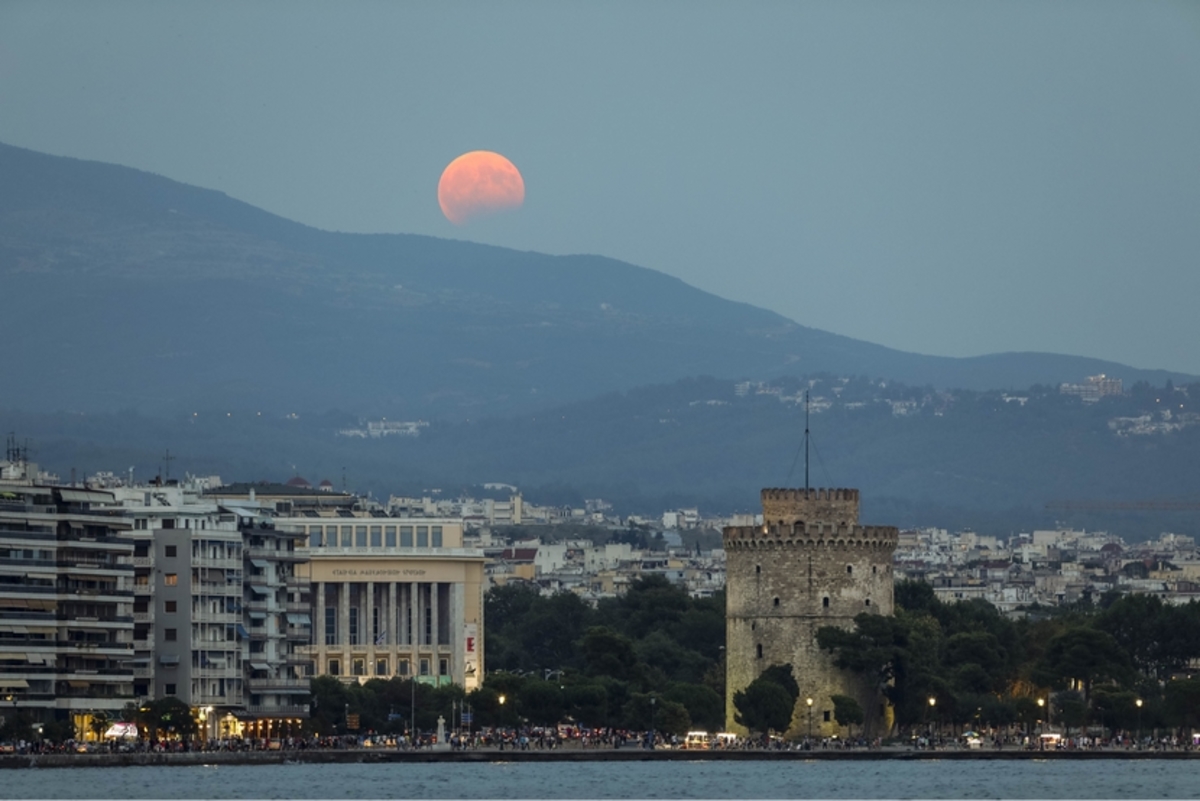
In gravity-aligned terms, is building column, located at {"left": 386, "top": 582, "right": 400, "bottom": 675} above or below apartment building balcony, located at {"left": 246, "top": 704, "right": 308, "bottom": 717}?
above

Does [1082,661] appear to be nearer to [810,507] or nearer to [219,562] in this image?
[810,507]

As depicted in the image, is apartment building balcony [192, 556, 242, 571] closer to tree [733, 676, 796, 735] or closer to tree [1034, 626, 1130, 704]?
tree [733, 676, 796, 735]

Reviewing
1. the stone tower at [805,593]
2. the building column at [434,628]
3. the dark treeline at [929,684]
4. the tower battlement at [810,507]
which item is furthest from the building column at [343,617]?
the tower battlement at [810,507]

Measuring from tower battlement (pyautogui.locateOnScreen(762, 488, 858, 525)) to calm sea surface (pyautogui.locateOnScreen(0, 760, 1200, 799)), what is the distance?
1106 cm

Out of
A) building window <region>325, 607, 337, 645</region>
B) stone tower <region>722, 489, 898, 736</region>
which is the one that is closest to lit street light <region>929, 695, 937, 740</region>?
stone tower <region>722, 489, 898, 736</region>

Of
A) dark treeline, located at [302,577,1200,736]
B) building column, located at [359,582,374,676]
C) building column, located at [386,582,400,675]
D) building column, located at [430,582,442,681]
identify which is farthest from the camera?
building column, located at [430,582,442,681]

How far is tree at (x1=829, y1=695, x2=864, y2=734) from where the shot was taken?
335ft

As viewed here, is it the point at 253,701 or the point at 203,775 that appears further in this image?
the point at 253,701

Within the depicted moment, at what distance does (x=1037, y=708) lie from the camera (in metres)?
109

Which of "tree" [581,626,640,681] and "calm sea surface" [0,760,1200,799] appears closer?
"calm sea surface" [0,760,1200,799]

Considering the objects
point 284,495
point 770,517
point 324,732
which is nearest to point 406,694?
point 324,732

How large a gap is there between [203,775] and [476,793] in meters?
10.2

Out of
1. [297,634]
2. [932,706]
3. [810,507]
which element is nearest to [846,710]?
[932,706]

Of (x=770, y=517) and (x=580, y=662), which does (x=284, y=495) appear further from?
(x=770, y=517)
